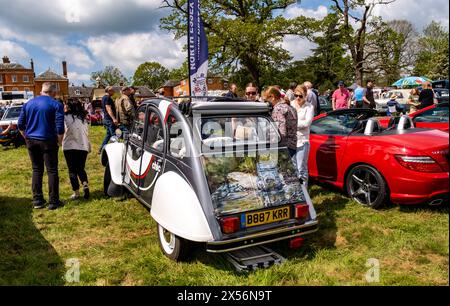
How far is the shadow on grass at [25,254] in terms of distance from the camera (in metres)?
3.55

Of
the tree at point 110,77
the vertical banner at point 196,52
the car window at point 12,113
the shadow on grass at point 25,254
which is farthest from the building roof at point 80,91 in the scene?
the shadow on grass at point 25,254

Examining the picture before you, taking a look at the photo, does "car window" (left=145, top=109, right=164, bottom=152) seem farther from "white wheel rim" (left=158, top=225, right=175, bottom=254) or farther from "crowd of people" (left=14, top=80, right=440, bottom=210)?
"crowd of people" (left=14, top=80, right=440, bottom=210)

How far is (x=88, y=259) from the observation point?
398cm

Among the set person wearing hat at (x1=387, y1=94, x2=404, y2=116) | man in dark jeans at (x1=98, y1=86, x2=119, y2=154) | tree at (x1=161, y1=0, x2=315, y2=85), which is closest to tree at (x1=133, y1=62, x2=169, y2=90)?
tree at (x1=161, y1=0, x2=315, y2=85)

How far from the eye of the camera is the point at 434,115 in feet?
23.2

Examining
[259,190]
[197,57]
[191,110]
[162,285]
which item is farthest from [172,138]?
[197,57]

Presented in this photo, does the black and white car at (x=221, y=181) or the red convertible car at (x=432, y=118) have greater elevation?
the red convertible car at (x=432, y=118)

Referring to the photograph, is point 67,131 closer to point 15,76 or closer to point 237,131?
point 237,131

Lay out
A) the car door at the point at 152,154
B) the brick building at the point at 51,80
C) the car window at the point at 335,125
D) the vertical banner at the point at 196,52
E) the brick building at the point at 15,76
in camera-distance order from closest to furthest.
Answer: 1. the car door at the point at 152,154
2. the car window at the point at 335,125
3. the vertical banner at the point at 196,52
4. the brick building at the point at 15,76
5. the brick building at the point at 51,80

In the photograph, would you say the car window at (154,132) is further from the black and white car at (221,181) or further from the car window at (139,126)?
the car window at (139,126)

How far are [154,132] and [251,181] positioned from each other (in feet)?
5.36

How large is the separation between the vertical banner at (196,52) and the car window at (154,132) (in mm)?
3194
